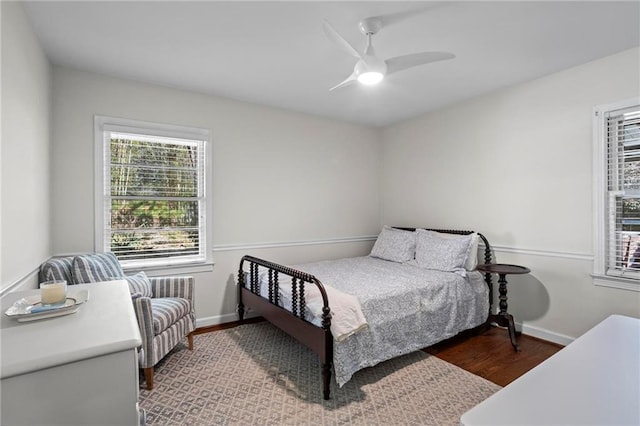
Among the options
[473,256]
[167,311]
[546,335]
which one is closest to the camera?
[167,311]

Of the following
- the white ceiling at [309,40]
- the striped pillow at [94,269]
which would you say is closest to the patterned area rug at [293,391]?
the striped pillow at [94,269]

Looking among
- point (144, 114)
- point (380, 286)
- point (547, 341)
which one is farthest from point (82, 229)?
point (547, 341)

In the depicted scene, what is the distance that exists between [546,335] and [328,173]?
9.92 feet

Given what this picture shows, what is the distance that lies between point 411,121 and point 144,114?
330cm

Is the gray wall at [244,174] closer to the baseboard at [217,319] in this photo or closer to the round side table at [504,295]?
the baseboard at [217,319]

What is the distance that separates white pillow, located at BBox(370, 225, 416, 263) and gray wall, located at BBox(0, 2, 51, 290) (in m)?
3.43

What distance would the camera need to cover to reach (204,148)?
357 centimetres

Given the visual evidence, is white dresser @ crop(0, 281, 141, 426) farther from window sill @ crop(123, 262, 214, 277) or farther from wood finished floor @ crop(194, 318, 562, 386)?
wood finished floor @ crop(194, 318, 562, 386)

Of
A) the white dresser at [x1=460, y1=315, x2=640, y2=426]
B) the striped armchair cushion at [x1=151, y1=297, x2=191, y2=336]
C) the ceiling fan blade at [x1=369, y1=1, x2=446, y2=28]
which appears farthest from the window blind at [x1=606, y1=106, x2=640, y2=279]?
the striped armchair cushion at [x1=151, y1=297, x2=191, y2=336]

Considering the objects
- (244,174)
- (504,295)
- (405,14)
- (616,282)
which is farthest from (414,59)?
(616,282)

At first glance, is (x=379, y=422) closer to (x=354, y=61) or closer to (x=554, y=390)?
(x=554, y=390)

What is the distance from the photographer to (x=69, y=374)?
93 cm

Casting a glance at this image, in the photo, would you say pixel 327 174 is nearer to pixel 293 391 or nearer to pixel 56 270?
pixel 293 391

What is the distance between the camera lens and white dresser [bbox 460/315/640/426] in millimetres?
758
